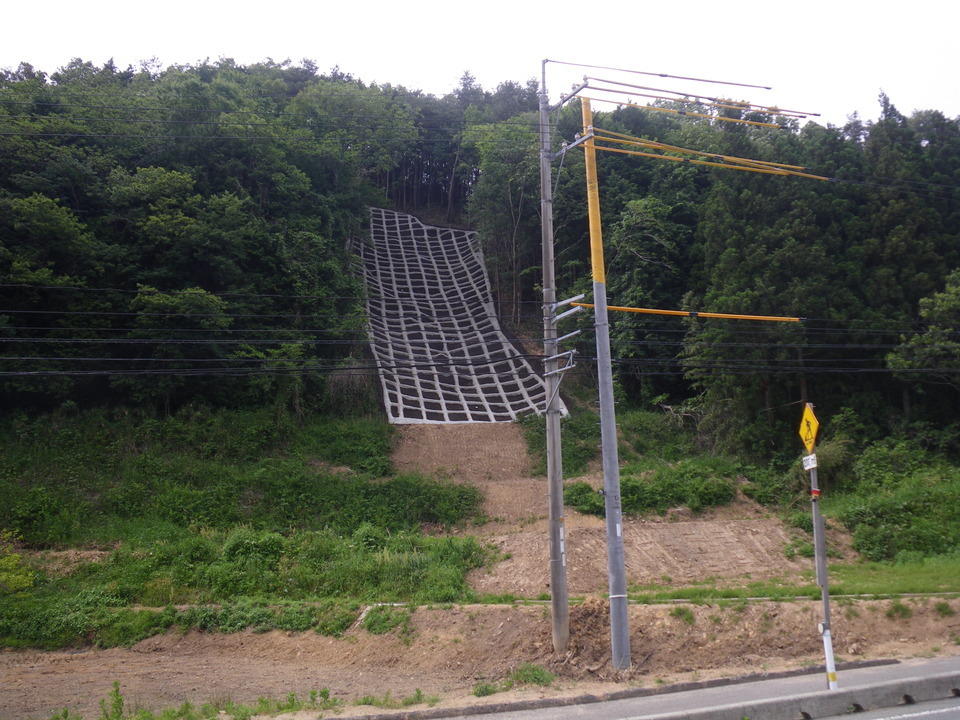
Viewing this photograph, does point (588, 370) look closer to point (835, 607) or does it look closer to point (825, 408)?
point (825, 408)

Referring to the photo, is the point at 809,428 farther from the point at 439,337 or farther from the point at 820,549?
the point at 439,337

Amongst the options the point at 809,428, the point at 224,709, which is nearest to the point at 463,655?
the point at 224,709

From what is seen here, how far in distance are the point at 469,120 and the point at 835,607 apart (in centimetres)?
4479

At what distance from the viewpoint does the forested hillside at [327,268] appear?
20938 mm

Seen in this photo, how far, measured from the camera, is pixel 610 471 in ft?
34.6

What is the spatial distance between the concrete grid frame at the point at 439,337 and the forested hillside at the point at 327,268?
269 cm

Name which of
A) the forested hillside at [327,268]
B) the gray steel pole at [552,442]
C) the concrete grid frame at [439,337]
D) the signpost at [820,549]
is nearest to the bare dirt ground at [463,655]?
the gray steel pole at [552,442]

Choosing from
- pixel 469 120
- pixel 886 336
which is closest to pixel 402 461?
pixel 886 336

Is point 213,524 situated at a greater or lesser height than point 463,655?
greater

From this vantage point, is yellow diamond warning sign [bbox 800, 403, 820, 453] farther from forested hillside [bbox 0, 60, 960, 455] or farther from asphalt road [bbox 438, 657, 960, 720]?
forested hillside [bbox 0, 60, 960, 455]

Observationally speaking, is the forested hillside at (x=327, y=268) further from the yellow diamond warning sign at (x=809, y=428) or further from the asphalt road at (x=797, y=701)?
the asphalt road at (x=797, y=701)

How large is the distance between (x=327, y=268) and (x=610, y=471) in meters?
19.6

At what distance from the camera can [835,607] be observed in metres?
12.3

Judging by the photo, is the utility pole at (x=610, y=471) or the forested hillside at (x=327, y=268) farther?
the forested hillside at (x=327, y=268)
